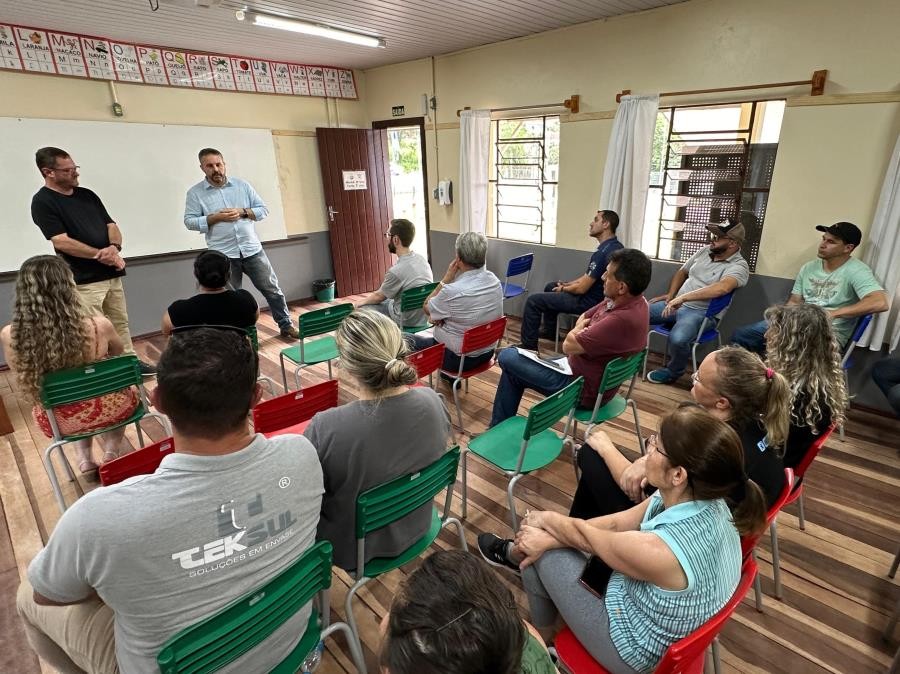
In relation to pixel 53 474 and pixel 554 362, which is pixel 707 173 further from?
pixel 53 474

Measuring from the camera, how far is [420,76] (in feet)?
17.7

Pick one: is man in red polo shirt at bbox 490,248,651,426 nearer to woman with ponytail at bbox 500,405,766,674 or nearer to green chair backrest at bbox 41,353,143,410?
woman with ponytail at bbox 500,405,766,674

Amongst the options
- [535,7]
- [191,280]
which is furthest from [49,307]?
[535,7]

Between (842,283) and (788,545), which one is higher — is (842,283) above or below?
above

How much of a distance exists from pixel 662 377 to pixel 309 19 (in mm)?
3910

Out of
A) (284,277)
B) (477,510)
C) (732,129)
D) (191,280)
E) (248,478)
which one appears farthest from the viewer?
(284,277)

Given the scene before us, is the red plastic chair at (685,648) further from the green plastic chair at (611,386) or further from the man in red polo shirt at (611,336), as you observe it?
the man in red polo shirt at (611,336)

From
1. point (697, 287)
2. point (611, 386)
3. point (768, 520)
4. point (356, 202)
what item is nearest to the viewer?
point (768, 520)

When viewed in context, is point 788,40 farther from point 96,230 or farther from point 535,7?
point 96,230

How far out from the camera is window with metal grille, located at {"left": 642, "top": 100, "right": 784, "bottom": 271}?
3510mm

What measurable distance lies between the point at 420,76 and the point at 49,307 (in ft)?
15.1

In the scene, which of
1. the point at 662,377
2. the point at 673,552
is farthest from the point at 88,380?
the point at 662,377

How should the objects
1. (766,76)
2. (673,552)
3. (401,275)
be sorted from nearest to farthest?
(673,552), (766,76), (401,275)

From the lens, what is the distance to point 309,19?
3623 mm
